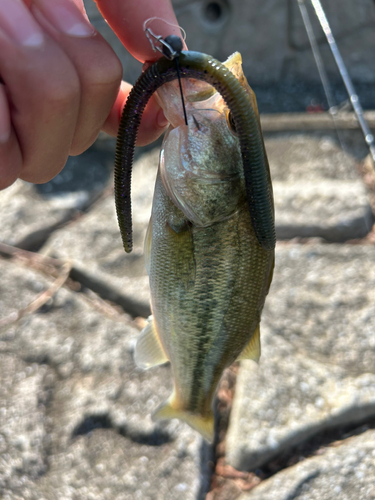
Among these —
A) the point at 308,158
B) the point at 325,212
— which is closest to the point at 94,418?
the point at 325,212

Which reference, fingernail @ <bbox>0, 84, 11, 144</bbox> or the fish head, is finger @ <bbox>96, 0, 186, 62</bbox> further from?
fingernail @ <bbox>0, 84, 11, 144</bbox>

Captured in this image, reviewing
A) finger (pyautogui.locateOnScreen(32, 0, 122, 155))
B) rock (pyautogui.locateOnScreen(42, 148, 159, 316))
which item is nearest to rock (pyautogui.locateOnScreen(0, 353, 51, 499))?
rock (pyautogui.locateOnScreen(42, 148, 159, 316))

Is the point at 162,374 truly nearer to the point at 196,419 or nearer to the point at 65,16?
the point at 196,419

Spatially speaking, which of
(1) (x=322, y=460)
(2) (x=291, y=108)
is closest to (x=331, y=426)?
(1) (x=322, y=460)

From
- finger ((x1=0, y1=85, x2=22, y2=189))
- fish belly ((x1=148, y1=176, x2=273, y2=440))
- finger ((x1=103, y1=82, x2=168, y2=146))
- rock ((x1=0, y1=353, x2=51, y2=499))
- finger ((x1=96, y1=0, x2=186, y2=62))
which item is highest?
finger ((x1=96, y1=0, x2=186, y2=62))

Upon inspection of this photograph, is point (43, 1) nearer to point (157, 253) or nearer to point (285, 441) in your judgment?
point (157, 253)
